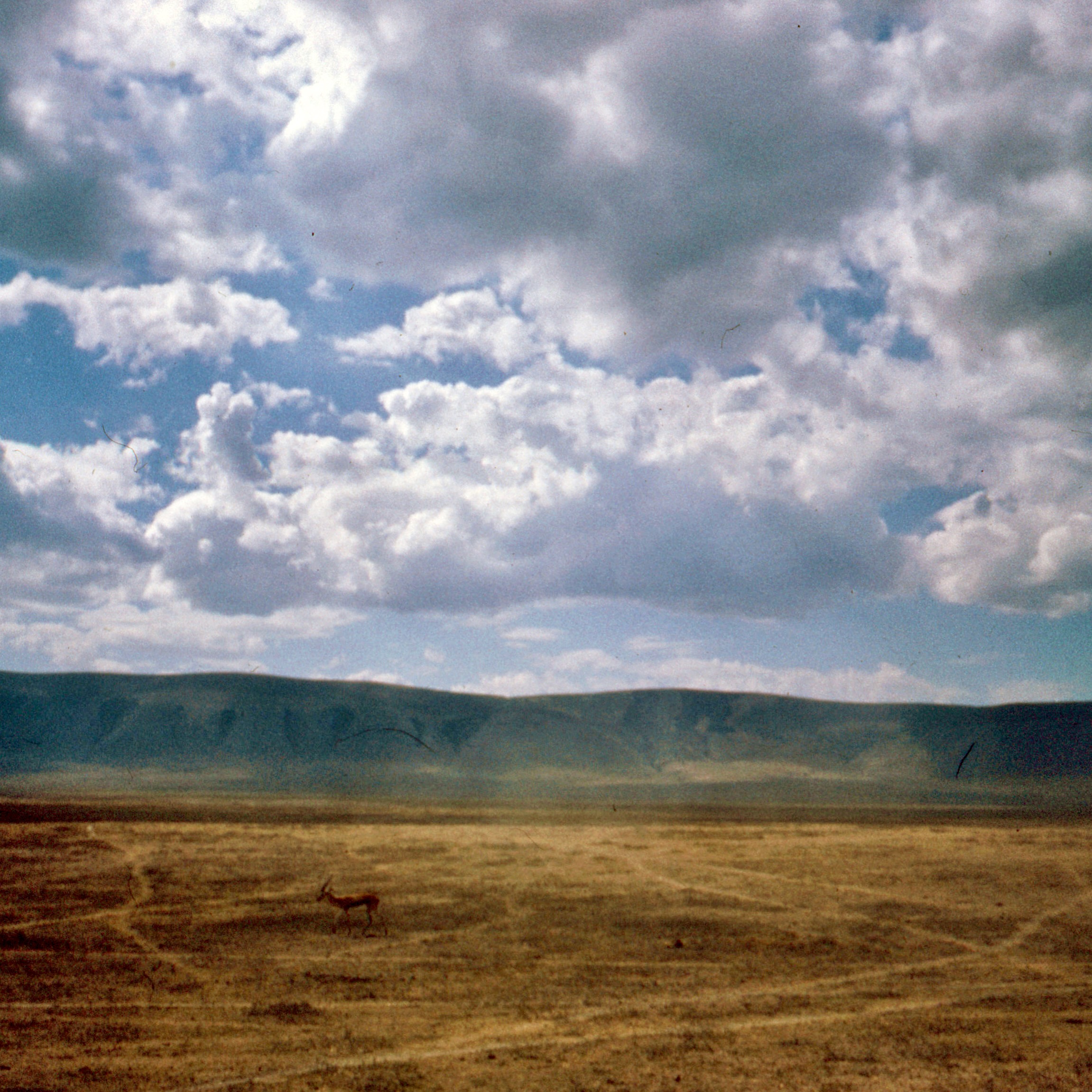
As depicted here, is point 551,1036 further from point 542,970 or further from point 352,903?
point 352,903

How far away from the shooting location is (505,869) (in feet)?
95.8

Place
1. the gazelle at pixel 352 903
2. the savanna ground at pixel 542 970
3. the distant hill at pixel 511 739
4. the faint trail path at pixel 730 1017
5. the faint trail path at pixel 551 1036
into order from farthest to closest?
the distant hill at pixel 511 739 → the gazelle at pixel 352 903 → the faint trail path at pixel 730 1017 → the savanna ground at pixel 542 970 → the faint trail path at pixel 551 1036

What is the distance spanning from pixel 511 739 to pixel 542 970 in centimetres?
12950

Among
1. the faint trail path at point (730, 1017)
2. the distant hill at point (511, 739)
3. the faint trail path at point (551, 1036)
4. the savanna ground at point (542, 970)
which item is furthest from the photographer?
the distant hill at point (511, 739)

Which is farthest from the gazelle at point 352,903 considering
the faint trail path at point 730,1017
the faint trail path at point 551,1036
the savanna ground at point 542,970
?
the faint trail path at point 551,1036

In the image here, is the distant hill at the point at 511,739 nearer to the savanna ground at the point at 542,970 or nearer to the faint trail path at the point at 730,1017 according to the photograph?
the savanna ground at the point at 542,970

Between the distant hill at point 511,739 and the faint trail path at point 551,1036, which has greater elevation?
the faint trail path at point 551,1036

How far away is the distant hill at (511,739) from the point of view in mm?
121750

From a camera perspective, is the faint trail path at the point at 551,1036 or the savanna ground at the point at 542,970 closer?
the faint trail path at the point at 551,1036

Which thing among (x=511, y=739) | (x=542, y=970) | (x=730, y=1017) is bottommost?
(x=511, y=739)

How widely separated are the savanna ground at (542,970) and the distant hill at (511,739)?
77.6 metres

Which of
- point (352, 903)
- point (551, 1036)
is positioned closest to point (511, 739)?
point (352, 903)

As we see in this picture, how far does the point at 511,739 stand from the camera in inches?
5669

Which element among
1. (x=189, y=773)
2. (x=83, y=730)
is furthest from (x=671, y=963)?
(x=83, y=730)
